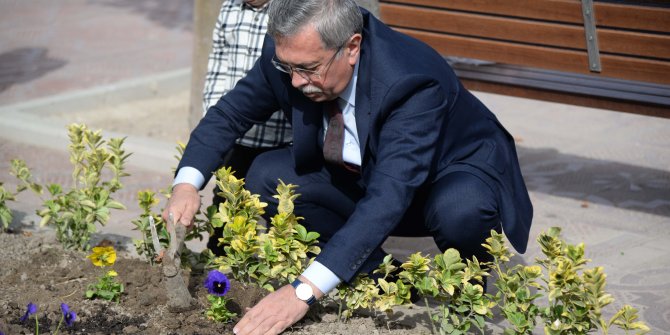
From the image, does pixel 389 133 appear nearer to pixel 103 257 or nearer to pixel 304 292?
pixel 304 292

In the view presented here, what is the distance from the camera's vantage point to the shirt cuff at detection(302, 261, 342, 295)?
119 inches

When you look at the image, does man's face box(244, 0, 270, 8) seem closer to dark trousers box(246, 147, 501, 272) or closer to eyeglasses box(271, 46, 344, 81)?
dark trousers box(246, 147, 501, 272)

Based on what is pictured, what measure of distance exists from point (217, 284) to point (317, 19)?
3.07ft

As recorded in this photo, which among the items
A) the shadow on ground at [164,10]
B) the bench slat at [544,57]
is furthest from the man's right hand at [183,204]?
the shadow on ground at [164,10]

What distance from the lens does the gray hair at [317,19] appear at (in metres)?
3.10

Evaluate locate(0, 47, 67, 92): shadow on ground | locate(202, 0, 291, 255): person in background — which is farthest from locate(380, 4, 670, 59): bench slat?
locate(0, 47, 67, 92): shadow on ground

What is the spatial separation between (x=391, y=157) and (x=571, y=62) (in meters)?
2.07

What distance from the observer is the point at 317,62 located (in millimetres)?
3150

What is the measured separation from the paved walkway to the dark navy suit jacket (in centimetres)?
85

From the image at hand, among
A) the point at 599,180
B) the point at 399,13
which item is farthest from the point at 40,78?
the point at 599,180

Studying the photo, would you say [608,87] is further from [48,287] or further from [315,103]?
[48,287]

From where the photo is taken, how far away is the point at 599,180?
5824 millimetres

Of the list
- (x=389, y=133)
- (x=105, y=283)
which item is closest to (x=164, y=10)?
(x=105, y=283)

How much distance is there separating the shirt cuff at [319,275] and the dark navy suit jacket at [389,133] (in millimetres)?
22
